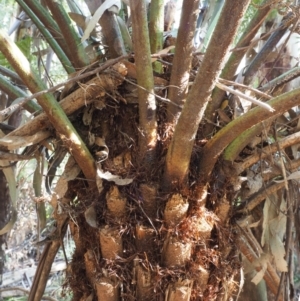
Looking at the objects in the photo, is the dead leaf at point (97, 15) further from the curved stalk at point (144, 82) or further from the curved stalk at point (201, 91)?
the curved stalk at point (201, 91)

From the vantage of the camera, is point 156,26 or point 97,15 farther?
point 156,26

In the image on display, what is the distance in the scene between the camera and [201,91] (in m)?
0.62

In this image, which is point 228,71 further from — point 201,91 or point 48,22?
point 48,22

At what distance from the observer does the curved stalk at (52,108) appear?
648mm

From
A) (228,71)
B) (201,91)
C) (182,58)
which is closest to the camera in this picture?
(201,91)

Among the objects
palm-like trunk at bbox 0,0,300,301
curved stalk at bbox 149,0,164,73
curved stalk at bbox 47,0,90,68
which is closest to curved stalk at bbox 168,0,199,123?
palm-like trunk at bbox 0,0,300,301

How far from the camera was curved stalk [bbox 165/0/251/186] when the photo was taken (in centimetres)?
54

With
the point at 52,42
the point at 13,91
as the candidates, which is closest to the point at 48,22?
the point at 52,42

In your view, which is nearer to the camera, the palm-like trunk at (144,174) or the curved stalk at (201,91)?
the curved stalk at (201,91)

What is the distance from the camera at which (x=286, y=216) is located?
891 mm

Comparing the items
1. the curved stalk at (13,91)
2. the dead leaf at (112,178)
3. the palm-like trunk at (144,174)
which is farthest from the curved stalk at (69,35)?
the dead leaf at (112,178)

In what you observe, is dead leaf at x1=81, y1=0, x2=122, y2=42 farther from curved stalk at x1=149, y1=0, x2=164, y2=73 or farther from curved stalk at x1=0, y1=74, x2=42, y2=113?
curved stalk at x1=0, y1=74, x2=42, y2=113

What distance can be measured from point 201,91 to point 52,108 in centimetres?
25

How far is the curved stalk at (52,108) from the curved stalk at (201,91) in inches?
5.8
